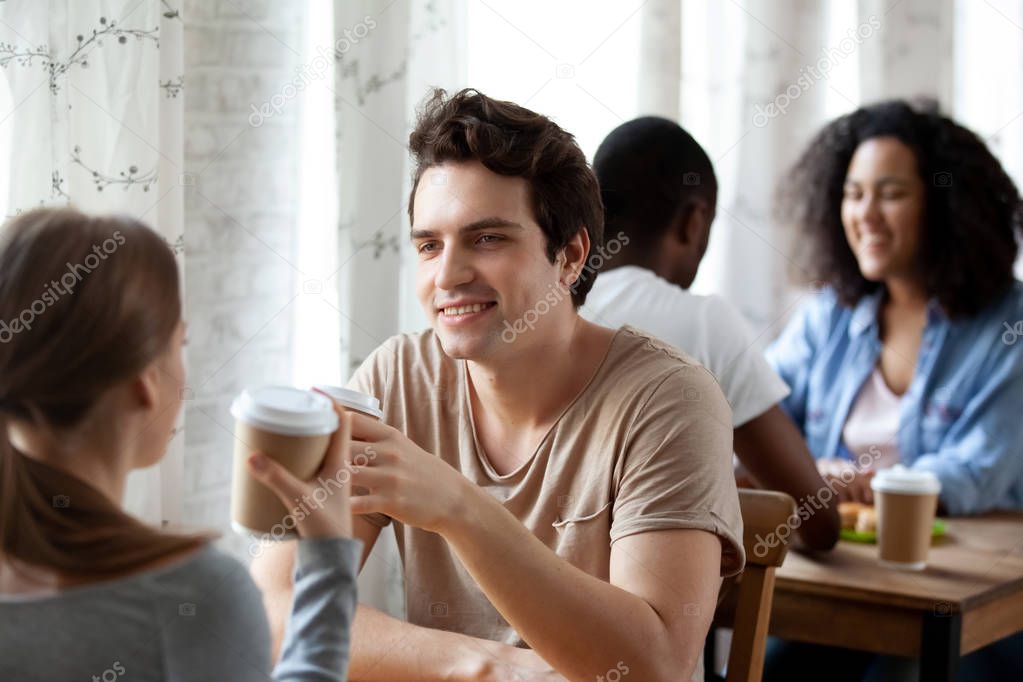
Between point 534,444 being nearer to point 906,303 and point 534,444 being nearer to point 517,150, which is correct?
point 517,150

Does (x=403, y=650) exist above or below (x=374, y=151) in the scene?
below

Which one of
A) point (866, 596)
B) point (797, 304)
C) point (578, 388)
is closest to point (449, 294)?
point (578, 388)

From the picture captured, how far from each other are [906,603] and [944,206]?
4.01ft

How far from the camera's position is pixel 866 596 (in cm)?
161

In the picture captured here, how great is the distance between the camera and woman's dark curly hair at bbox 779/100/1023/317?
2443 millimetres

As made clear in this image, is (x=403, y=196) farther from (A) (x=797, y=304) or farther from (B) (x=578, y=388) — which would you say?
(A) (x=797, y=304)

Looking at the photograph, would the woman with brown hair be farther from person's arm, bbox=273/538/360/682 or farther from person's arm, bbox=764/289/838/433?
person's arm, bbox=764/289/838/433

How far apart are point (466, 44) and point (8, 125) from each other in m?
0.88

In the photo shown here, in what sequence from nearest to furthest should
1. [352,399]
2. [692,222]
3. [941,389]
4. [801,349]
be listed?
[352,399]
[692,222]
[941,389]
[801,349]

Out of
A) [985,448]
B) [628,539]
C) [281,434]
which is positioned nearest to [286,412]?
[281,434]

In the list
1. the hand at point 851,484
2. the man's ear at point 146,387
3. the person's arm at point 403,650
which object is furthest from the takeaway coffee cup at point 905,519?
the man's ear at point 146,387

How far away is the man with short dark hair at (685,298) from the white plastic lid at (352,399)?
0.83m

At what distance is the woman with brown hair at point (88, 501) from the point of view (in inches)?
31.3

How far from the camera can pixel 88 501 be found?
823mm
